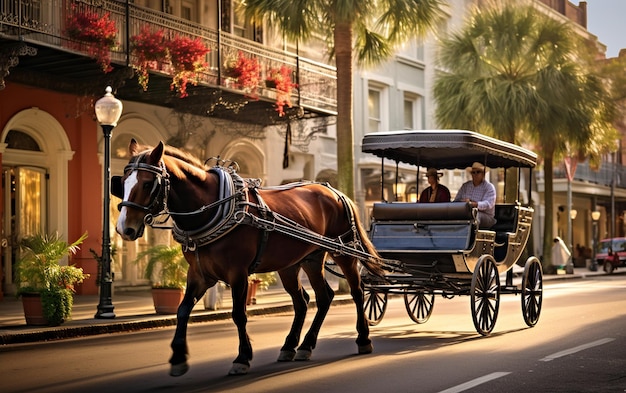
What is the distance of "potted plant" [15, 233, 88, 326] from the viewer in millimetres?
14680

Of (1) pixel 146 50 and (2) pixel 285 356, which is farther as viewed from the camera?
(1) pixel 146 50

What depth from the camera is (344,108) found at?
74.2 ft

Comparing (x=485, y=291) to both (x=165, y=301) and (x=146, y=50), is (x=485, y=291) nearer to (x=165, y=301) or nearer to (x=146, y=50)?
(x=165, y=301)

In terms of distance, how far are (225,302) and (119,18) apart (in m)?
6.34

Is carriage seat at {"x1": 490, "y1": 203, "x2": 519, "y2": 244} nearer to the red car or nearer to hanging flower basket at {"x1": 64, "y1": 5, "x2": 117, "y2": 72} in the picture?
hanging flower basket at {"x1": 64, "y1": 5, "x2": 117, "y2": 72}

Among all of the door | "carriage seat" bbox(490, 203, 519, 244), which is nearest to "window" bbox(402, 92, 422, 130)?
the door

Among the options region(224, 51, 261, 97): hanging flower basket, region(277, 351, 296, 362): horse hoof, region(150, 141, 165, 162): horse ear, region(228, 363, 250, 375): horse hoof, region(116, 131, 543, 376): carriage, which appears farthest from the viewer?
region(224, 51, 261, 97): hanging flower basket

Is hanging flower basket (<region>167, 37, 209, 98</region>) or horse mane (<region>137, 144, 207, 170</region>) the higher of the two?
hanging flower basket (<region>167, 37, 209, 98</region>)

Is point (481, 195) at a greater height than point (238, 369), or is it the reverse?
point (481, 195)

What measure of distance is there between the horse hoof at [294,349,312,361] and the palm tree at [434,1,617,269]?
2254 centimetres

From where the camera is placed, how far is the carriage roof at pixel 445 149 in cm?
1305

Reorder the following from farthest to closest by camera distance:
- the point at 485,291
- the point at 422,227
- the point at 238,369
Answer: the point at 422,227
the point at 485,291
the point at 238,369

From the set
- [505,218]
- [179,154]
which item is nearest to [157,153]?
[179,154]

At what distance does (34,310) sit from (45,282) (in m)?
0.43
